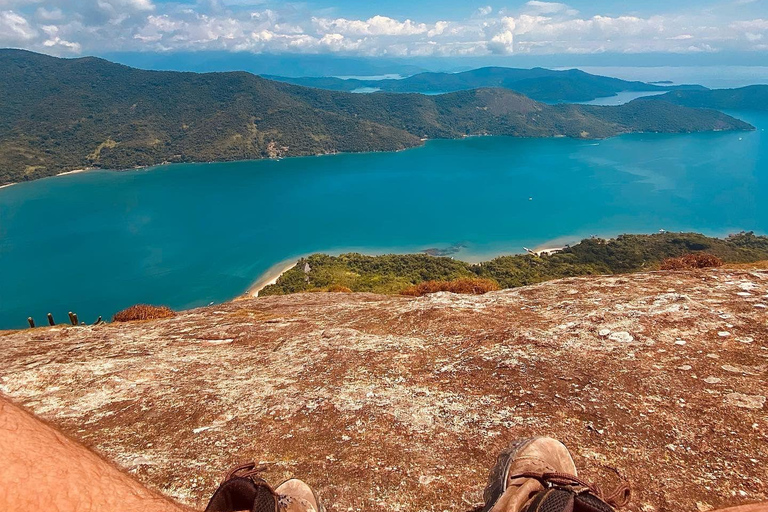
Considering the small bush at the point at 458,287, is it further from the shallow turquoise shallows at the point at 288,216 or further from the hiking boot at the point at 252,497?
the shallow turquoise shallows at the point at 288,216

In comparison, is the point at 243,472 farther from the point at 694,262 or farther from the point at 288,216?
the point at 288,216

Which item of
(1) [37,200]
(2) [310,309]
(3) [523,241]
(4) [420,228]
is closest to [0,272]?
(1) [37,200]

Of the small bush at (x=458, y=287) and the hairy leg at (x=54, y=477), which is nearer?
the hairy leg at (x=54, y=477)

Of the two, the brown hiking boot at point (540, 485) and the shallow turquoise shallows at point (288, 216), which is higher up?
the brown hiking boot at point (540, 485)

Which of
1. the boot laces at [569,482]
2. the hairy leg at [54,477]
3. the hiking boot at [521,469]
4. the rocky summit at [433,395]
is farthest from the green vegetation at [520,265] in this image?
the hairy leg at [54,477]

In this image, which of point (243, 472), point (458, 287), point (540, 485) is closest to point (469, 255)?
point (458, 287)

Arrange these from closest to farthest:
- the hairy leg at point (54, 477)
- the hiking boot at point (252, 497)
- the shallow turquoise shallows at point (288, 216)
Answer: the hairy leg at point (54, 477)
the hiking boot at point (252, 497)
the shallow turquoise shallows at point (288, 216)
